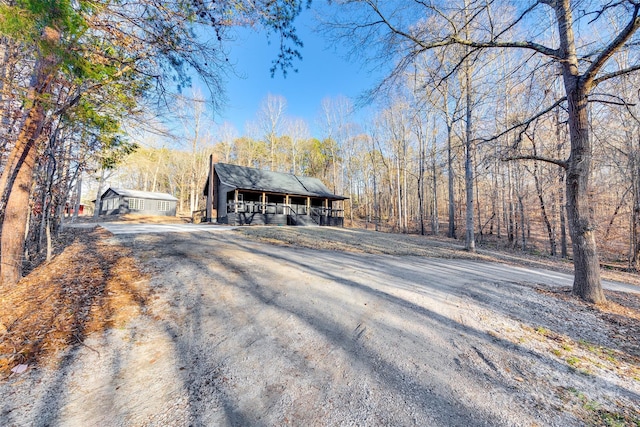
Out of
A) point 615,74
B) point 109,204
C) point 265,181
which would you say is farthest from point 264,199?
point 109,204

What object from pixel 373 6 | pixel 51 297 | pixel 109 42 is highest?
pixel 373 6

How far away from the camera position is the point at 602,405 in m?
1.90

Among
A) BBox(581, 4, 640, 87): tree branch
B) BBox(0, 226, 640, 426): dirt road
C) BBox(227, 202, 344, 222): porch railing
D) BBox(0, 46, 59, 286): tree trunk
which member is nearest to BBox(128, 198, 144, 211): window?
BBox(227, 202, 344, 222): porch railing

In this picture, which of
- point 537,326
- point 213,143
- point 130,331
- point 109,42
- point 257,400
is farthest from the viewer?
point 213,143

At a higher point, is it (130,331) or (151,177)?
(151,177)

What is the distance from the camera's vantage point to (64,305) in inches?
124

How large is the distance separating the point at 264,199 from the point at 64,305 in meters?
14.3

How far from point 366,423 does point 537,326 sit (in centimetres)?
308

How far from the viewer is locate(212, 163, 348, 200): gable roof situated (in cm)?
1731

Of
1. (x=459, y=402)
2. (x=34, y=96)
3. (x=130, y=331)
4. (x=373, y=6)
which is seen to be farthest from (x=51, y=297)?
(x=373, y=6)

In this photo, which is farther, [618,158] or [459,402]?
[618,158]

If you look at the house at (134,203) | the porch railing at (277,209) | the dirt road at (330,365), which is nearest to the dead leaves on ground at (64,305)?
the dirt road at (330,365)

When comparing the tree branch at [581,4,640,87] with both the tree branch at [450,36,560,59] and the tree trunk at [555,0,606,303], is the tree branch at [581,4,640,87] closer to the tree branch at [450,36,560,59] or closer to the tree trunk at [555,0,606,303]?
the tree trunk at [555,0,606,303]

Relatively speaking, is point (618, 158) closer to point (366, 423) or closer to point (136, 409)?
point (366, 423)
